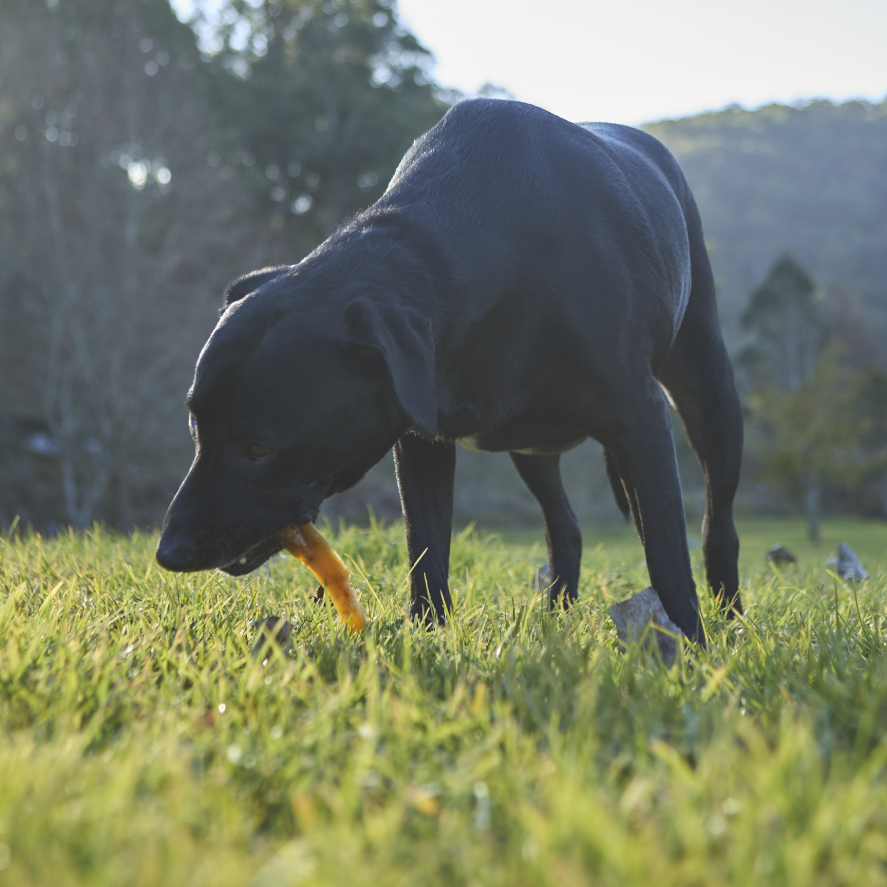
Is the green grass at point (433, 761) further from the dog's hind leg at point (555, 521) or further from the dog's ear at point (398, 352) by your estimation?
the dog's hind leg at point (555, 521)

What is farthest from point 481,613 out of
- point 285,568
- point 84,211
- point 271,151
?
point 271,151

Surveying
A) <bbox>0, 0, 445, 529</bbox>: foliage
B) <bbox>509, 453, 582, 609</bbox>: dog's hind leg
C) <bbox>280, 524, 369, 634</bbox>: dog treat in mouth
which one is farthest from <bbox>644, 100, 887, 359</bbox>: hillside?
<bbox>280, 524, 369, 634</bbox>: dog treat in mouth

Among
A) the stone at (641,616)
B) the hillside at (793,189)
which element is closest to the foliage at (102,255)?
the stone at (641,616)

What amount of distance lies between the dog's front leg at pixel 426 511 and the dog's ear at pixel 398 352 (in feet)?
2.71

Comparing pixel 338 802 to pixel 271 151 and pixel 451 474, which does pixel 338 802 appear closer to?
pixel 451 474

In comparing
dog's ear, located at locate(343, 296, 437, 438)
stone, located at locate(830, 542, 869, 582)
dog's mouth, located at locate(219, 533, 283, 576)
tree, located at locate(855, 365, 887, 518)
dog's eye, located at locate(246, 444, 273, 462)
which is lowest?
tree, located at locate(855, 365, 887, 518)

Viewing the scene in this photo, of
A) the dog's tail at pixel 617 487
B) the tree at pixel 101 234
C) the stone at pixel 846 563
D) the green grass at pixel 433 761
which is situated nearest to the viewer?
the green grass at pixel 433 761

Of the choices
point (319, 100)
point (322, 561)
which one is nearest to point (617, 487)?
point (322, 561)

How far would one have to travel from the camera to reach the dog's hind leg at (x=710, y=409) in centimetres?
388

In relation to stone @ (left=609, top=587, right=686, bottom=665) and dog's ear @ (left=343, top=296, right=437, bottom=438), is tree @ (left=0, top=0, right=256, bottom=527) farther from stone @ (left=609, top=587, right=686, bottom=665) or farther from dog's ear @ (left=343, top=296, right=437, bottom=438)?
stone @ (left=609, top=587, right=686, bottom=665)

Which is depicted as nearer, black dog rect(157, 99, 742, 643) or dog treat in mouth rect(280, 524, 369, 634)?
black dog rect(157, 99, 742, 643)

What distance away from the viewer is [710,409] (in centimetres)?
391

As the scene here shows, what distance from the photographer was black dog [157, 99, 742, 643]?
89.4 inches

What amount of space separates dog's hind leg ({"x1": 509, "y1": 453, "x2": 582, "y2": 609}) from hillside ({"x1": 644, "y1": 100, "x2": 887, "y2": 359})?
8167 cm
